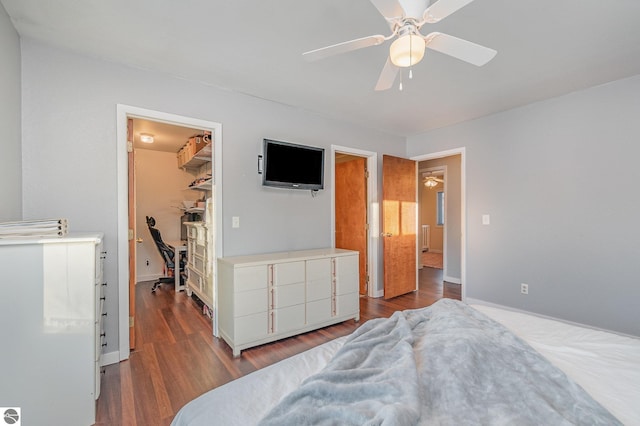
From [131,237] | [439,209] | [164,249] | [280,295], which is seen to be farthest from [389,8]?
[439,209]

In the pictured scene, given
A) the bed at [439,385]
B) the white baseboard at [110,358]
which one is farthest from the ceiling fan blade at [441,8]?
the white baseboard at [110,358]

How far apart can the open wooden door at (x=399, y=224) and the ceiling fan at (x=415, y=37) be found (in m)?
2.47

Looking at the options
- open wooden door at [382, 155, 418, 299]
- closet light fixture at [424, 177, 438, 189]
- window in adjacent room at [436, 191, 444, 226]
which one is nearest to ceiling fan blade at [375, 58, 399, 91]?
open wooden door at [382, 155, 418, 299]

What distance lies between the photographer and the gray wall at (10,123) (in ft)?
5.64

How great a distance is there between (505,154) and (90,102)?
439 centimetres

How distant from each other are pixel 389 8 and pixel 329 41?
2.73 ft

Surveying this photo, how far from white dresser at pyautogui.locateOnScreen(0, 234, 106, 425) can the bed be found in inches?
41.6

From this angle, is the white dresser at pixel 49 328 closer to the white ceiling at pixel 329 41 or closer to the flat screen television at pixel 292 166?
the white ceiling at pixel 329 41

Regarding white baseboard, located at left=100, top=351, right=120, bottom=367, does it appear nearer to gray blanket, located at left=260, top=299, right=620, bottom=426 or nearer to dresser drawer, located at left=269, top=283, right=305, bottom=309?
dresser drawer, located at left=269, top=283, right=305, bottom=309

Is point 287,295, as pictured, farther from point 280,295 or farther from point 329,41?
point 329,41

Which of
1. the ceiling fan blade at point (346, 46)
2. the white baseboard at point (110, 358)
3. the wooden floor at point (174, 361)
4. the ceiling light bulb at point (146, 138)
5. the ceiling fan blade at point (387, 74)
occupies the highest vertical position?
the ceiling light bulb at point (146, 138)

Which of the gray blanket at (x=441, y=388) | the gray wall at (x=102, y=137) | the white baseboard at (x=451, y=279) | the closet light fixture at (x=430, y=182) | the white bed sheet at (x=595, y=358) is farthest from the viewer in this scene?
the closet light fixture at (x=430, y=182)

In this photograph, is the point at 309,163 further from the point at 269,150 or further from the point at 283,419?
the point at 283,419

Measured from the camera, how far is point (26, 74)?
6.62 ft
